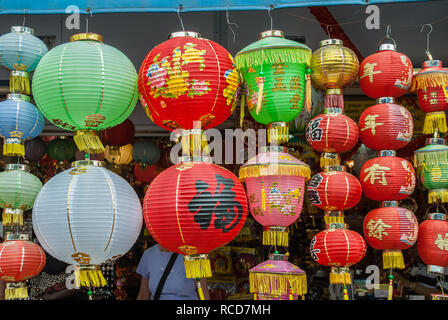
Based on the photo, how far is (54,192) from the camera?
2.27 meters

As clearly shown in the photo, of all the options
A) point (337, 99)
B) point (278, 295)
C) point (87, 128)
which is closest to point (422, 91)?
point (337, 99)

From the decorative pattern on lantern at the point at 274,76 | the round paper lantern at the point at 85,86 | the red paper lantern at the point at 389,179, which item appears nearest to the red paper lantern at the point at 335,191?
the red paper lantern at the point at 389,179

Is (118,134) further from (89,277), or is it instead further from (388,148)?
(388,148)

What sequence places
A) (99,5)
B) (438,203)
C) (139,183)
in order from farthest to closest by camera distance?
(139,183) → (438,203) → (99,5)

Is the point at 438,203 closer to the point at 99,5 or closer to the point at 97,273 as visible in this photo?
the point at 97,273

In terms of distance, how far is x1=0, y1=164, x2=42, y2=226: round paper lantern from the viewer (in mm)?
2664

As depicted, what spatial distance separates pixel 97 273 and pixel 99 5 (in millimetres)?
1531

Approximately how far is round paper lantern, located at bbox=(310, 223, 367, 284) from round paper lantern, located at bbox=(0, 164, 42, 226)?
1668 millimetres

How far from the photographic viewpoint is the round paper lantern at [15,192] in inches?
105

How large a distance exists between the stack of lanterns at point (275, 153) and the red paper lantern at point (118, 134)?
1673mm

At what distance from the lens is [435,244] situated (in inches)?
113

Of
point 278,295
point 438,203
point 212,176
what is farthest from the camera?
point 438,203

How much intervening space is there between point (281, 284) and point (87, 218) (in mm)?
1107

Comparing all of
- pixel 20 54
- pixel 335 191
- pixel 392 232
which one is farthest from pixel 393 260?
pixel 20 54
